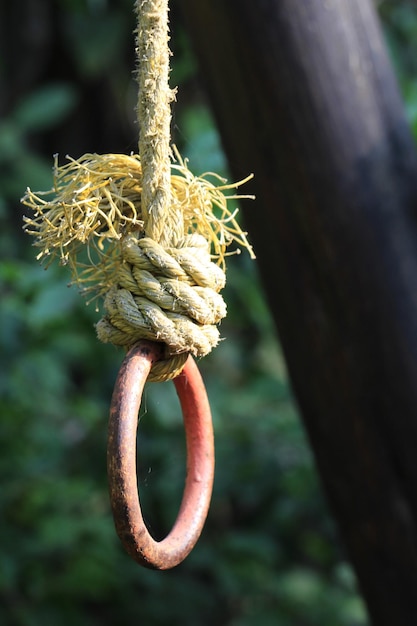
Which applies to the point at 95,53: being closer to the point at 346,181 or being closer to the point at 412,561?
the point at 346,181

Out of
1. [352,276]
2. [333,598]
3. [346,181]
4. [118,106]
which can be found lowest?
[333,598]

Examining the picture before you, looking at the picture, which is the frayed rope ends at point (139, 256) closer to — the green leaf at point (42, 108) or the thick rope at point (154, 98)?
the thick rope at point (154, 98)

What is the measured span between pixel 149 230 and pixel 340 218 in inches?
24.9

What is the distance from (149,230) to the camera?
62cm

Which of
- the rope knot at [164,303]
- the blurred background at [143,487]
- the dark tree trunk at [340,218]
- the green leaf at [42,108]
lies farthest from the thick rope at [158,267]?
the green leaf at [42,108]

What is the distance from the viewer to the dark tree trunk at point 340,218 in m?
1.18

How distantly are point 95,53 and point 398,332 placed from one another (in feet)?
6.92

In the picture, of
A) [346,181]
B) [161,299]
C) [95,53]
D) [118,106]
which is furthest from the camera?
[118,106]

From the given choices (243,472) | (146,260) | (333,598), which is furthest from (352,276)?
(333,598)

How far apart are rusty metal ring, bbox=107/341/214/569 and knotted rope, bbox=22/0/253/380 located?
0.02m

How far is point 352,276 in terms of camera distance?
1.21 meters

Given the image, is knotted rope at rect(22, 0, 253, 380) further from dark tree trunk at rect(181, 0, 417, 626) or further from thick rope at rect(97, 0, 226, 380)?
dark tree trunk at rect(181, 0, 417, 626)

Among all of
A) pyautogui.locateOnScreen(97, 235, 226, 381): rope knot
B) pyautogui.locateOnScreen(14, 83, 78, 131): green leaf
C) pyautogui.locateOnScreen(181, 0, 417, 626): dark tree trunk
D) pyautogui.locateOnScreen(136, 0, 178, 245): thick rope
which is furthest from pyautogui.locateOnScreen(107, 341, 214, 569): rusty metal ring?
pyautogui.locateOnScreen(14, 83, 78, 131): green leaf

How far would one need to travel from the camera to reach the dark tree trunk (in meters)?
1.18
